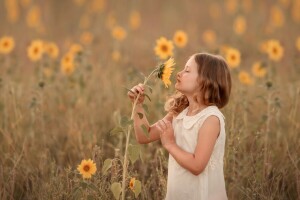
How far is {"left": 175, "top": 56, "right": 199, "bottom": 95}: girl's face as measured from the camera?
2.43 metres

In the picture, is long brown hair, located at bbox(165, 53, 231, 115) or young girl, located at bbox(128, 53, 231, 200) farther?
long brown hair, located at bbox(165, 53, 231, 115)

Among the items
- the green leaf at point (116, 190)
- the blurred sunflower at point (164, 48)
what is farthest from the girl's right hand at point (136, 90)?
the blurred sunflower at point (164, 48)

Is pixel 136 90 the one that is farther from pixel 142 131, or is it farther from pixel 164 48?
pixel 164 48

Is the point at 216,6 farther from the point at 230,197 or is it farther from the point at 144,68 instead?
the point at 230,197

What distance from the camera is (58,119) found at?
4137mm

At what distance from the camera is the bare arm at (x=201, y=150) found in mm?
2287

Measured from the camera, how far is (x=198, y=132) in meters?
2.35

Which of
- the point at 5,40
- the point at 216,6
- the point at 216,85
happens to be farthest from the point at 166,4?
the point at 216,85

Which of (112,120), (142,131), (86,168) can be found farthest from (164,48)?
(86,168)

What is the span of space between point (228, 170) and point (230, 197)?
0.16 m

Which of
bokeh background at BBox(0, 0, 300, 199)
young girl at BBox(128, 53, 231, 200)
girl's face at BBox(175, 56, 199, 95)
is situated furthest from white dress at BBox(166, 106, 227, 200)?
bokeh background at BBox(0, 0, 300, 199)

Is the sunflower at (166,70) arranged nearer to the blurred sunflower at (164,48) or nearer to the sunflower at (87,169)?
the sunflower at (87,169)

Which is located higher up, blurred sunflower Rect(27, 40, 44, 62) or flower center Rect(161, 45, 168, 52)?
blurred sunflower Rect(27, 40, 44, 62)

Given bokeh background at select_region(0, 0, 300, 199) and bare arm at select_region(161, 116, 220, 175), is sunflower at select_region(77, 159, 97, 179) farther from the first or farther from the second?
bare arm at select_region(161, 116, 220, 175)
